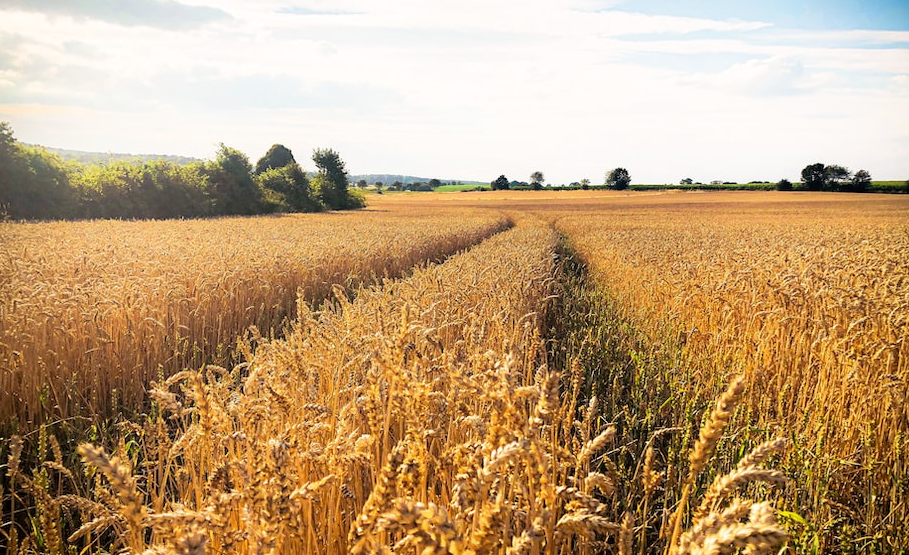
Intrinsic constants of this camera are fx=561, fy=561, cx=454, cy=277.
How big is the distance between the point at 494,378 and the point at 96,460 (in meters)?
1.35

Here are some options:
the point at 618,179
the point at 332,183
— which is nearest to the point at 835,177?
the point at 618,179

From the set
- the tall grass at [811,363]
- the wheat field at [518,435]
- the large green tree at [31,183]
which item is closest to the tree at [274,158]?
the large green tree at [31,183]

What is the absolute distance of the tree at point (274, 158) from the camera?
6640 cm

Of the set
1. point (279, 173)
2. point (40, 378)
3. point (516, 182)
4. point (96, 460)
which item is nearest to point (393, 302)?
point (40, 378)

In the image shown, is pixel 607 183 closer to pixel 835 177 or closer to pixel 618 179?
pixel 618 179

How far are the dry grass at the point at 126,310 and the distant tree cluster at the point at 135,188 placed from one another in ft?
65.8

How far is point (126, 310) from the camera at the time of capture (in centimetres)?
606

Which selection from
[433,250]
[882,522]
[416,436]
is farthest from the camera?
[433,250]

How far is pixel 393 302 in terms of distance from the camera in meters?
5.73

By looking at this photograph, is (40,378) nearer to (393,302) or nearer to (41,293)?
(41,293)

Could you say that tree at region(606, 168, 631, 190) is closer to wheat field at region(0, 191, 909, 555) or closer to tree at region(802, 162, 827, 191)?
tree at region(802, 162, 827, 191)

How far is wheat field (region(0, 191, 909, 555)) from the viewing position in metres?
1.51

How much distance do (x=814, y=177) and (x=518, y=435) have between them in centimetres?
11348

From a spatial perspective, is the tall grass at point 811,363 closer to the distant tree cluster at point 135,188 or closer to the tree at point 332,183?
the distant tree cluster at point 135,188
